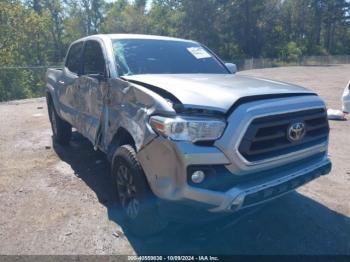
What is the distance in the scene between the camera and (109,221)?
157 inches

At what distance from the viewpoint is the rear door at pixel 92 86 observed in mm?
4449

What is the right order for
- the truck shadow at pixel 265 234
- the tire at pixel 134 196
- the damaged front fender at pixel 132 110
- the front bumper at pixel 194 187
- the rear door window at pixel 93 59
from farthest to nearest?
1. the rear door window at pixel 93 59
2. the truck shadow at pixel 265 234
3. the tire at pixel 134 196
4. the damaged front fender at pixel 132 110
5. the front bumper at pixel 194 187

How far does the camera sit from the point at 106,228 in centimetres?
386

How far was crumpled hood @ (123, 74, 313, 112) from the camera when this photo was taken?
3.02 m

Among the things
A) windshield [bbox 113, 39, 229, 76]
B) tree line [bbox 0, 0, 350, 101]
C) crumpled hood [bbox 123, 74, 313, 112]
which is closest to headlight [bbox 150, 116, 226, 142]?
crumpled hood [bbox 123, 74, 313, 112]

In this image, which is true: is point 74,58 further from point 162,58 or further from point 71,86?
point 162,58

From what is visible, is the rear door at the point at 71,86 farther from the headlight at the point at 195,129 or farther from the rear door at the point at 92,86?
the headlight at the point at 195,129

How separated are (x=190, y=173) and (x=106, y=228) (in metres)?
1.45

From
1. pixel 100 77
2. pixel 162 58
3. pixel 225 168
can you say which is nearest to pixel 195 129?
pixel 225 168

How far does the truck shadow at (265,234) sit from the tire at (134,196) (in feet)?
0.65

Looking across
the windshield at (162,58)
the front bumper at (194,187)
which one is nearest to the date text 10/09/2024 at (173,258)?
the front bumper at (194,187)

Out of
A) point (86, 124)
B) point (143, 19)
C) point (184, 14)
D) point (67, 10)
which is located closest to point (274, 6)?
point (184, 14)

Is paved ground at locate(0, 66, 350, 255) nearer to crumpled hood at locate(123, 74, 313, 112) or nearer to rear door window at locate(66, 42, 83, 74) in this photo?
crumpled hood at locate(123, 74, 313, 112)

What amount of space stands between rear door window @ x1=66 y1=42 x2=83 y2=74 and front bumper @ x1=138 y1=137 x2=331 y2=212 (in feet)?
9.78
